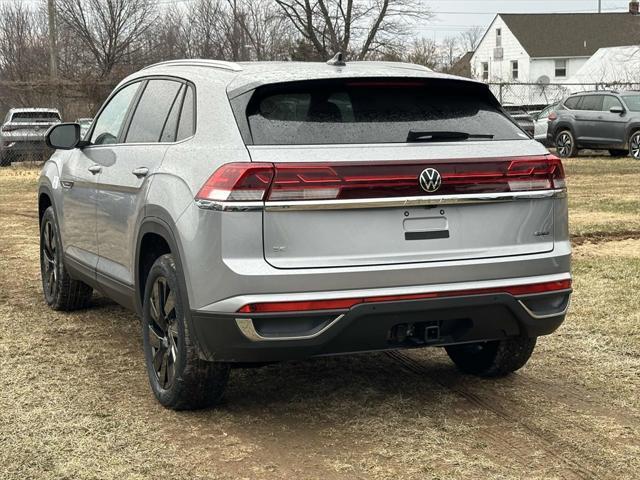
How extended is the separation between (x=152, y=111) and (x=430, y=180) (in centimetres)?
194

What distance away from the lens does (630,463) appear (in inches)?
157

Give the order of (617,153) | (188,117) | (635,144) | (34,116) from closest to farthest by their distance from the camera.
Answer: (188,117), (635,144), (617,153), (34,116)

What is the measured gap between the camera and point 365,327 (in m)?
4.04

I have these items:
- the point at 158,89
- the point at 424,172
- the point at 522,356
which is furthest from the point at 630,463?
the point at 158,89

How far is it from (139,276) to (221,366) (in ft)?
2.76

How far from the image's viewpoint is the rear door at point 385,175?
397 centimetres

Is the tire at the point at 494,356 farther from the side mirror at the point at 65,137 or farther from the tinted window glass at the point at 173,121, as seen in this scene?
the side mirror at the point at 65,137

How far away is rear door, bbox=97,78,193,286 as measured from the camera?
494 cm

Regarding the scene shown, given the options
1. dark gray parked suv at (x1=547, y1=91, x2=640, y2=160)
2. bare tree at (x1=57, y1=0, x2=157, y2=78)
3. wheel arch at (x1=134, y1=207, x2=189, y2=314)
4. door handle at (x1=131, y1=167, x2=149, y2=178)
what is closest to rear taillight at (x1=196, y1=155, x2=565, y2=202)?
wheel arch at (x1=134, y1=207, x2=189, y2=314)

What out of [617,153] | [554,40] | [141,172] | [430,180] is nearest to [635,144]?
[617,153]

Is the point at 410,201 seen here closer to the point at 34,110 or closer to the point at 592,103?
A: the point at 592,103

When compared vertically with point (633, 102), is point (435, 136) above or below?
above

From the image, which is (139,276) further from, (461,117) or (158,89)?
(461,117)

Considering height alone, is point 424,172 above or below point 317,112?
below
